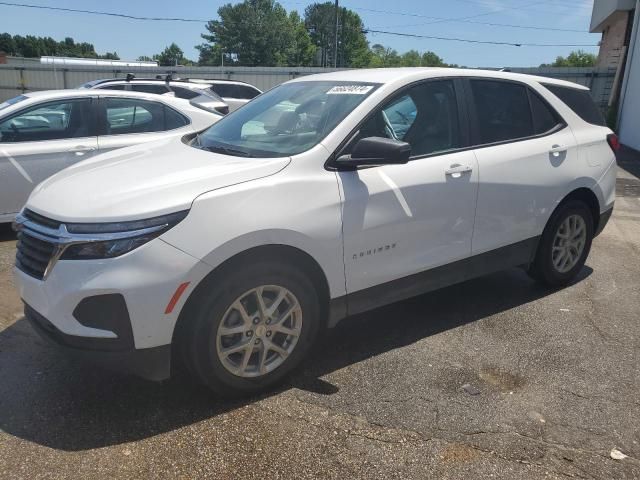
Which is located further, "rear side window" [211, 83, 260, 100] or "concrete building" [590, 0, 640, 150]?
"concrete building" [590, 0, 640, 150]

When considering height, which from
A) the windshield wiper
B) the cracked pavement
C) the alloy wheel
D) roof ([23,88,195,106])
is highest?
roof ([23,88,195,106])

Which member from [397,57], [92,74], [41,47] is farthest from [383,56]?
[92,74]

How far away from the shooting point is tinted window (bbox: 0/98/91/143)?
593cm

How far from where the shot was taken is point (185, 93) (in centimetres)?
1143

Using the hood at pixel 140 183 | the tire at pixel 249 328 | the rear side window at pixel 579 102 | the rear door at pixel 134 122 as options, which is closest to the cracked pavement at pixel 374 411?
the tire at pixel 249 328

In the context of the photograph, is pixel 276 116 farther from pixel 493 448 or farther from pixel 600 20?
→ pixel 600 20

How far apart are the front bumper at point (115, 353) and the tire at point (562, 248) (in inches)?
125

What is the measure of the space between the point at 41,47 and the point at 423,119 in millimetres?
114240

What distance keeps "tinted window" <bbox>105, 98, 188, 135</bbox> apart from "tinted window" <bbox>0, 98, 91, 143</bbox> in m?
0.25

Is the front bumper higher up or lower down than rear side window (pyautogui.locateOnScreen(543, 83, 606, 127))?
lower down

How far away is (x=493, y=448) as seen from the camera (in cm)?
280

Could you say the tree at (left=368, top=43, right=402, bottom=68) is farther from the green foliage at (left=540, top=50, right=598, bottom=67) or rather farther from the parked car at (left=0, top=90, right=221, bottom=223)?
the parked car at (left=0, top=90, right=221, bottom=223)

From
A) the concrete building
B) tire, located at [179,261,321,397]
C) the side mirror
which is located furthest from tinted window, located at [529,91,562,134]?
the concrete building

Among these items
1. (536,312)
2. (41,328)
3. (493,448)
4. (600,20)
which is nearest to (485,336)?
(536,312)
